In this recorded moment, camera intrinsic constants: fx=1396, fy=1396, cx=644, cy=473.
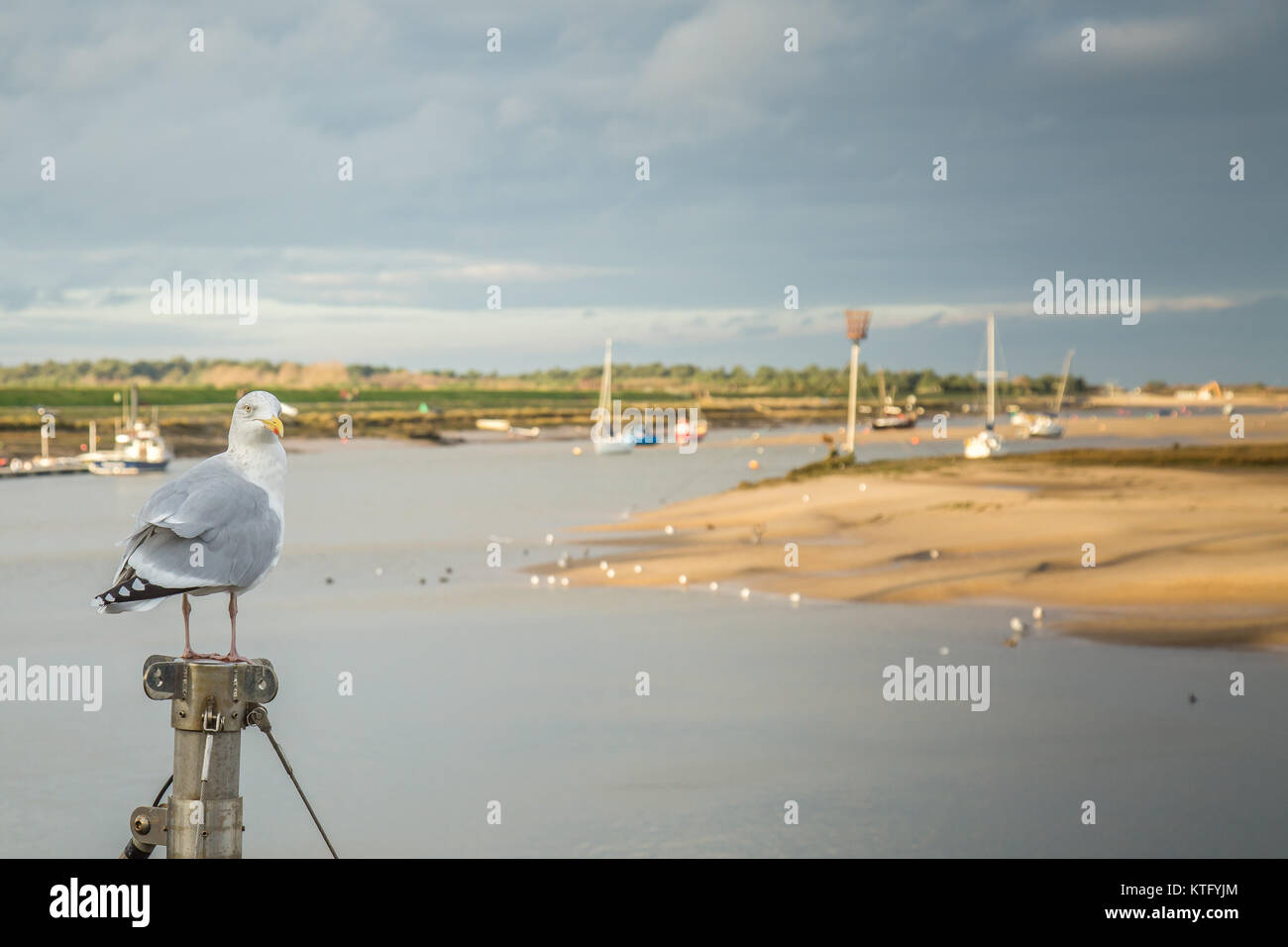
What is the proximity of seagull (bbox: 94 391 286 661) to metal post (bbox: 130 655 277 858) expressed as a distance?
0.24 metres

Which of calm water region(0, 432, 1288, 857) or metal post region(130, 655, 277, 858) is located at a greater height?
metal post region(130, 655, 277, 858)

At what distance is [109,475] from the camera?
94.1 metres

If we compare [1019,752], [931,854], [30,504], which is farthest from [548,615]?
[30,504]

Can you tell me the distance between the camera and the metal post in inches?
328

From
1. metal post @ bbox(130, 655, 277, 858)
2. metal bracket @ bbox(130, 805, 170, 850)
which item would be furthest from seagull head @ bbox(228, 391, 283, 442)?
metal bracket @ bbox(130, 805, 170, 850)

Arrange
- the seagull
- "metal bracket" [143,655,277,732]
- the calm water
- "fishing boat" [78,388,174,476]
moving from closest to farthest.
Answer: "metal bracket" [143,655,277,732]
the seagull
the calm water
"fishing boat" [78,388,174,476]

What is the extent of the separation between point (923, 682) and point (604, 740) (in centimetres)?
586

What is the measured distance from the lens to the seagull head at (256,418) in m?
9.16

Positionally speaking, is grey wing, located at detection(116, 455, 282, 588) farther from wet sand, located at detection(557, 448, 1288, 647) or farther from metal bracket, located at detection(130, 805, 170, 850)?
wet sand, located at detection(557, 448, 1288, 647)

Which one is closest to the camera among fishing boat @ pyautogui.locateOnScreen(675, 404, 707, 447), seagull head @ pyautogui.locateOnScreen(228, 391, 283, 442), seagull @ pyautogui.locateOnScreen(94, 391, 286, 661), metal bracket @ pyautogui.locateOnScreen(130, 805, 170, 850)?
seagull @ pyautogui.locateOnScreen(94, 391, 286, 661)

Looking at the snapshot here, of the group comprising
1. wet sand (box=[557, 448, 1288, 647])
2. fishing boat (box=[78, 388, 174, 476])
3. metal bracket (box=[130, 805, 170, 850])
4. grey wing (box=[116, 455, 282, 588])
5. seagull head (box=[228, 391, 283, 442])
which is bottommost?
wet sand (box=[557, 448, 1288, 647])

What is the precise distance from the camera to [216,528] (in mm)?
8797
